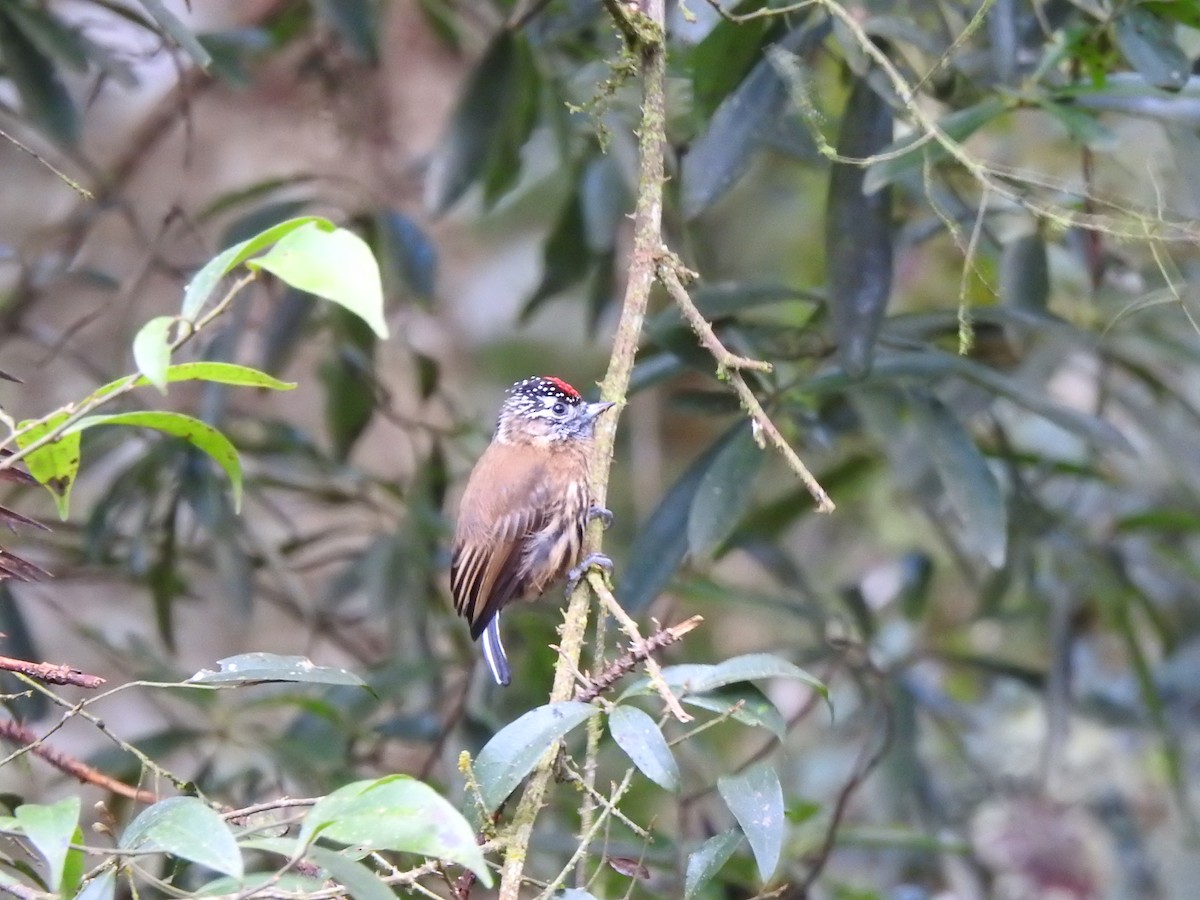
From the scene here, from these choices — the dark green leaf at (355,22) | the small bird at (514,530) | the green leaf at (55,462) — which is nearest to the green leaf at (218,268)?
the green leaf at (55,462)

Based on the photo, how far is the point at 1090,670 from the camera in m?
6.11

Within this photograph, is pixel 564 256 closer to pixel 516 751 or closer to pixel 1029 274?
pixel 1029 274

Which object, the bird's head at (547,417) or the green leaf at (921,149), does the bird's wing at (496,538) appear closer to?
the bird's head at (547,417)

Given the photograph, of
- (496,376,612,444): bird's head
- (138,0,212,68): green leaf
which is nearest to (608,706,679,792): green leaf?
(138,0,212,68): green leaf

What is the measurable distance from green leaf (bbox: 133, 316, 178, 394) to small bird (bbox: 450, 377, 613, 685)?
2031mm

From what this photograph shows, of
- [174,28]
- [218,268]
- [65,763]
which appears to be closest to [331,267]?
[218,268]

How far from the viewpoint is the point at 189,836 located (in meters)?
1.68

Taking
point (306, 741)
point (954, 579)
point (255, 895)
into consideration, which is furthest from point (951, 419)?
point (954, 579)

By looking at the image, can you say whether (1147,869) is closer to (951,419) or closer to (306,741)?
(951,419)

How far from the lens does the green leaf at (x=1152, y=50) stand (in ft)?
9.48

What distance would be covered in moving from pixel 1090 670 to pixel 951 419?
118 inches

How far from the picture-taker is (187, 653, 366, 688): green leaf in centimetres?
213

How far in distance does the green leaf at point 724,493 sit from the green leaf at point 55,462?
135 cm

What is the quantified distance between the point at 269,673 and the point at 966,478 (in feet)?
6.02
